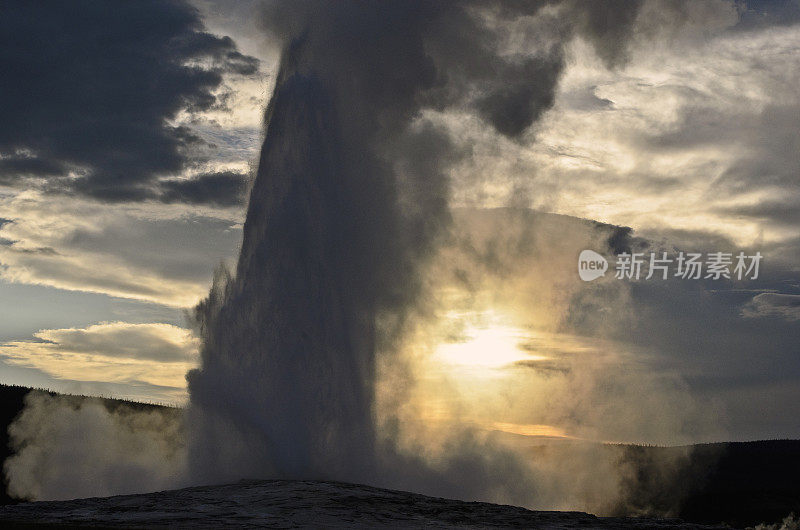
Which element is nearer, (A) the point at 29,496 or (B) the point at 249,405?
(B) the point at 249,405

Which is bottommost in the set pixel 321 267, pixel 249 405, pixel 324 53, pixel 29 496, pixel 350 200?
pixel 29 496

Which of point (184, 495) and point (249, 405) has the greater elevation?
point (249, 405)

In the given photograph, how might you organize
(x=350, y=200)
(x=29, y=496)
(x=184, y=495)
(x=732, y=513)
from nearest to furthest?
(x=184, y=495) < (x=350, y=200) < (x=29, y=496) < (x=732, y=513)

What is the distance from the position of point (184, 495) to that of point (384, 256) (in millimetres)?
17519

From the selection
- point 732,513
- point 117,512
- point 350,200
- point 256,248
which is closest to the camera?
point 117,512

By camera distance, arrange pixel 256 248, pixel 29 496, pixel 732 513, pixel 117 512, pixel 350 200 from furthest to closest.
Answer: pixel 732 513 → pixel 29 496 → pixel 350 200 → pixel 256 248 → pixel 117 512

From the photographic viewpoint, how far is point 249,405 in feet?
114

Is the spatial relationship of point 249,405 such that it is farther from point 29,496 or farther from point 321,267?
point 29,496

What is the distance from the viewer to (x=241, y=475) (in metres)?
34.6

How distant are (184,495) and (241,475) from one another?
5620 mm

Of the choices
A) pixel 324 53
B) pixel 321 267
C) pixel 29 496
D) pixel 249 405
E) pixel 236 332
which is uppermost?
pixel 324 53

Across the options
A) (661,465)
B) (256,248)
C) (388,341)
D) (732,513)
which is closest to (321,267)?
(256,248)

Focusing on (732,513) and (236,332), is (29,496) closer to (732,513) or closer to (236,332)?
(236,332)

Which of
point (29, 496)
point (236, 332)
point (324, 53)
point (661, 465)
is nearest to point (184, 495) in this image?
point (236, 332)
